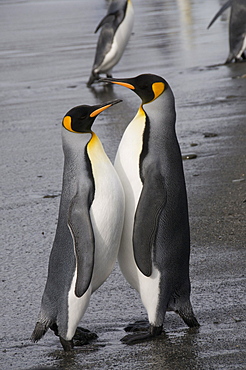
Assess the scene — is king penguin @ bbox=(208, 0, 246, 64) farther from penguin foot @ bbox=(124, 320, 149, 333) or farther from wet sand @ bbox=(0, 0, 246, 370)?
A: penguin foot @ bbox=(124, 320, 149, 333)

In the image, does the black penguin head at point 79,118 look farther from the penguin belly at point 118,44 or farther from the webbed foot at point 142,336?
the penguin belly at point 118,44

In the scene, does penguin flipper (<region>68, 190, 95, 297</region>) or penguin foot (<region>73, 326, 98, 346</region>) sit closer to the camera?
penguin flipper (<region>68, 190, 95, 297</region>)

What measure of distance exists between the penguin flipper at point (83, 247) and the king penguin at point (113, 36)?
669cm

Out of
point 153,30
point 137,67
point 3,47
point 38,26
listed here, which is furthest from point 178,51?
point 38,26

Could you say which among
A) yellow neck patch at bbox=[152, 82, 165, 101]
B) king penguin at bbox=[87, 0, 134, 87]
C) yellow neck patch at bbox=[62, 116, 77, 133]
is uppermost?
yellow neck patch at bbox=[152, 82, 165, 101]

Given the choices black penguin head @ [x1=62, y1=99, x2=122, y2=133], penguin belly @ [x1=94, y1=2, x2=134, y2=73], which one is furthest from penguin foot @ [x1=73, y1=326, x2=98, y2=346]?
penguin belly @ [x1=94, y1=2, x2=134, y2=73]

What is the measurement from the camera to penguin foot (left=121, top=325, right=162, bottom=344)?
107 inches

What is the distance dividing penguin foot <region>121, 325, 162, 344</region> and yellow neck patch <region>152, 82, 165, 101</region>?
2.95ft

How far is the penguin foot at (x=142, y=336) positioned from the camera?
2730 mm

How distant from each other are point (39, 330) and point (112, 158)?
2.82 metres

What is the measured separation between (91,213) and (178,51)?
8.24 metres

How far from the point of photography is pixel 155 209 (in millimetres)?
2697

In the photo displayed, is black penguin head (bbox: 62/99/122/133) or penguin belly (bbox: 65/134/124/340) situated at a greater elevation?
black penguin head (bbox: 62/99/122/133)

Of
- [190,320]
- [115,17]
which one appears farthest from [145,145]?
[115,17]
